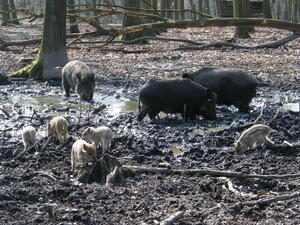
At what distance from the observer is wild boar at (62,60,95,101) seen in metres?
14.7

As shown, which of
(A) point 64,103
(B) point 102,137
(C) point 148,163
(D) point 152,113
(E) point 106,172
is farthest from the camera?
(A) point 64,103

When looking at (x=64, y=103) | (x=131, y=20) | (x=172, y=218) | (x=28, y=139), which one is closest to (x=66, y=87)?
(x=64, y=103)

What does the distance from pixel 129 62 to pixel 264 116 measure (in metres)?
8.83

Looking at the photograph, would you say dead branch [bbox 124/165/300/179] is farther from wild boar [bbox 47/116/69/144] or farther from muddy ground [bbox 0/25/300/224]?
wild boar [bbox 47/116/69/144]

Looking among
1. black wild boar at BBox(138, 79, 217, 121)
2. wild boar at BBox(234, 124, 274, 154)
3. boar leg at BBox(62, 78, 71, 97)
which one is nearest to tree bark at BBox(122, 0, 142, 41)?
boar leg at BBox(62, 78, 71, 97)

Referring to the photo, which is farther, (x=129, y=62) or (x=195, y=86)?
(x=129, y=62)

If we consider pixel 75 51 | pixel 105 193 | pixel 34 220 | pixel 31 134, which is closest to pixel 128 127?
pixel 31 134

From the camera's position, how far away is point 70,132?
35.1 ft

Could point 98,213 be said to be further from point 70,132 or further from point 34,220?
point 70,132

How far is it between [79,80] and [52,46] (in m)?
3.21

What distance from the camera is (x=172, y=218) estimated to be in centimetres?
597

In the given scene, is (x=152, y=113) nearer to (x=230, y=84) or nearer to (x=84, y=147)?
(x=230, y=84)

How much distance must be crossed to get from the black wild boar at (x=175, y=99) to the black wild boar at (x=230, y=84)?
94 cm

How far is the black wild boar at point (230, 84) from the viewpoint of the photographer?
1316 centimetres
